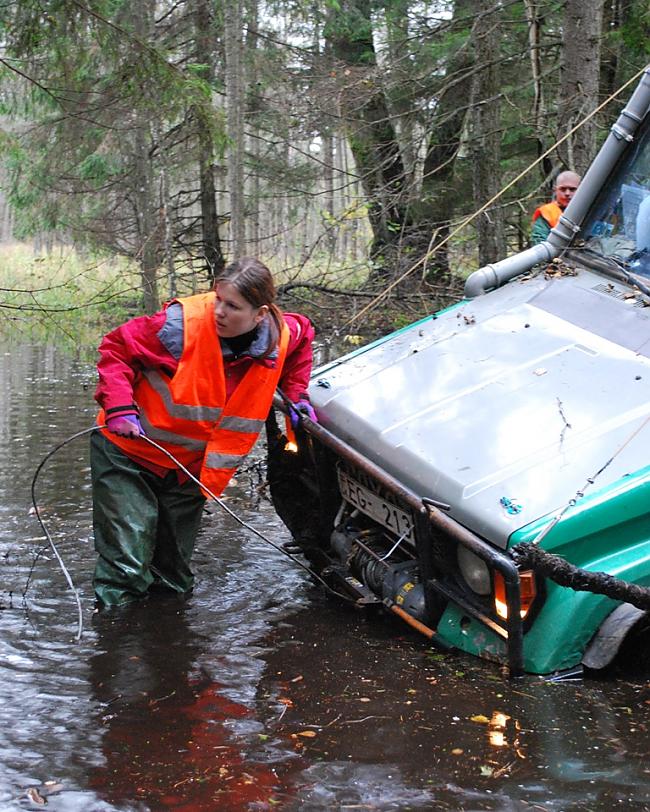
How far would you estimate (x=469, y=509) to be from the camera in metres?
3.88

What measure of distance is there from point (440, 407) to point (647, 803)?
1937mm

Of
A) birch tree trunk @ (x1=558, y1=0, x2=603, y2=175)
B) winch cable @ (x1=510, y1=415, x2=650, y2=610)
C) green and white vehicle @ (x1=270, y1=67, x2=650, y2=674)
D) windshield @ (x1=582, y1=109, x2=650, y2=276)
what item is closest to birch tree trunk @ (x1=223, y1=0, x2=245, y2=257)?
birch tree trunk @ (x1=558, y1=0, x2=603, y2=175)

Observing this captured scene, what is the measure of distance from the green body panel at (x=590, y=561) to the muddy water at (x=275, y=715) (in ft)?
0.50

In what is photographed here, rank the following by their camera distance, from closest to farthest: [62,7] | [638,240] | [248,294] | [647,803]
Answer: [647,803] < [248,294] < [638,240] < [62,7]

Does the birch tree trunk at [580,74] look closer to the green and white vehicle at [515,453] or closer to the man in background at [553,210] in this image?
the man in background at [553,210]

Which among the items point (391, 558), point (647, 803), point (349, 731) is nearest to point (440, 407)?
point (391, 558)

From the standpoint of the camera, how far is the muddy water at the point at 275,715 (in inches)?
123

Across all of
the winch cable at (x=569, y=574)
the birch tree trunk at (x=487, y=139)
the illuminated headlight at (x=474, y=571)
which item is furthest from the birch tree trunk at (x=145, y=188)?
the winch cable at (x=569, y=574)

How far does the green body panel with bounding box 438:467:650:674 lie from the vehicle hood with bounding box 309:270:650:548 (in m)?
0.08

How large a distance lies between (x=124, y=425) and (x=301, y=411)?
0.85 m

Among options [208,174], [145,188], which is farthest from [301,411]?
[208,174]

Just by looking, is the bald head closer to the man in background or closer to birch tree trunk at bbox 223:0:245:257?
the man in background

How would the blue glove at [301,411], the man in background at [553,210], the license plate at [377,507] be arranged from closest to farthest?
the license plate at [377,507] → the blue glove at [301,411] → the man in background at [553,210]

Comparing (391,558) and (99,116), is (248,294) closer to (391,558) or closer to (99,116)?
(391,558)
